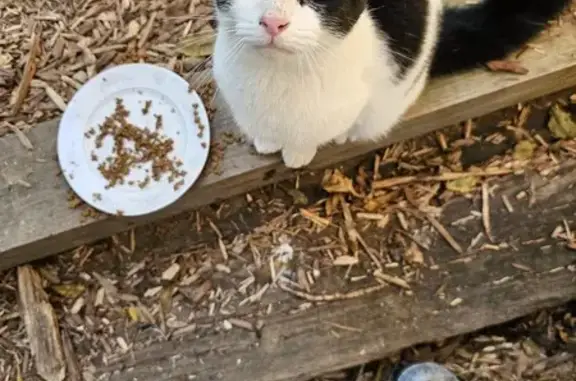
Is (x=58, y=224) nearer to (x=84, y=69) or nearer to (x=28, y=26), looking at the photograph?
(x=84, y=69)

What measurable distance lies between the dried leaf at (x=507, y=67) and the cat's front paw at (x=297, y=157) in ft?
1.37

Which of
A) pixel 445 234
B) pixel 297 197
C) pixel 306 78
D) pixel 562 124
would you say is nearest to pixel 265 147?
pixel 297 197

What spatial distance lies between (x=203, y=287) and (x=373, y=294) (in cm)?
35

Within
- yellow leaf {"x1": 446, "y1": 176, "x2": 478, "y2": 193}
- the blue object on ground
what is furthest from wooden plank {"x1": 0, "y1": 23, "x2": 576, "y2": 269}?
the blue object on ground

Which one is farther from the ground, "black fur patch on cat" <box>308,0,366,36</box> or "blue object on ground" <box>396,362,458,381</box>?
"black fur patch on cat" <box>308,0,366,36</box>

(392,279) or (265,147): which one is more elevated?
(265,147)

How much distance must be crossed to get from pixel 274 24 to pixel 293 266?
719mm

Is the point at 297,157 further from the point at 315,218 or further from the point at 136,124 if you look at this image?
the point at 136,124

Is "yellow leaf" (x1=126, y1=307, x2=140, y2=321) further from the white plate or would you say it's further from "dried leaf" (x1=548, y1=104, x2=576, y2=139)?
"dried leaf" (x1=548, y1=104, x2=576, y2=139)

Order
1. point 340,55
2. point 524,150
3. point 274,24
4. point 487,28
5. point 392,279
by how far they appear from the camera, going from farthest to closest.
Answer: point 524,150 → point 392,279 → point 487,28 → point 340,55 → point 274,24

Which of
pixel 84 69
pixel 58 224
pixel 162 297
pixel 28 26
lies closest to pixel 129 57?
pixel 84 69

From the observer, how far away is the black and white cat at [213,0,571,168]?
3.97 ft

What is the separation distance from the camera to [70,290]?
175 centimetres

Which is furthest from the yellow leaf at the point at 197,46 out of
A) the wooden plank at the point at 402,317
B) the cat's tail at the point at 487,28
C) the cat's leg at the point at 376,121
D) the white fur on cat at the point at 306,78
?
the wooden plank at the point at 402,317
